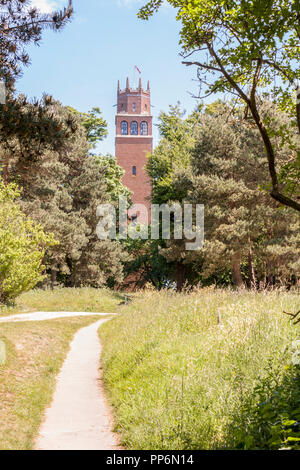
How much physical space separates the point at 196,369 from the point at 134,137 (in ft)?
179

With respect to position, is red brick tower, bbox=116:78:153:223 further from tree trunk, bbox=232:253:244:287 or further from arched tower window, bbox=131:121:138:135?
tree trunk, bbox=232:253:244:287

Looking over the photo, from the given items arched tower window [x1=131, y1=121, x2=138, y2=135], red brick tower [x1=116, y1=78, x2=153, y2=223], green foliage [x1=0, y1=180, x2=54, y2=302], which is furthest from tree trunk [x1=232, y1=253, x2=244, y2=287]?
arched tower window [x1=131, y1=121, x2=138, y2=135]

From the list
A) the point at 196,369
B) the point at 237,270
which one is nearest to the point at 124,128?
the point at 237,270

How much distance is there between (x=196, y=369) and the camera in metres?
6.90

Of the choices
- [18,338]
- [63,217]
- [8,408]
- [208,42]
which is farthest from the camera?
[63,217]

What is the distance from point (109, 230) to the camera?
36938 millimetres

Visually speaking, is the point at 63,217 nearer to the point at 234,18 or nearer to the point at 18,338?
the point at 18,338

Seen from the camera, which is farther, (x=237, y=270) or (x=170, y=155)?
(x=170, y=155)

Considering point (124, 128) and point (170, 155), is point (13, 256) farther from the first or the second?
point (124, 128)

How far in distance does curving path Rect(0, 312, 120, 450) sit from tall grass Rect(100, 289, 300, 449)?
0.84ft
